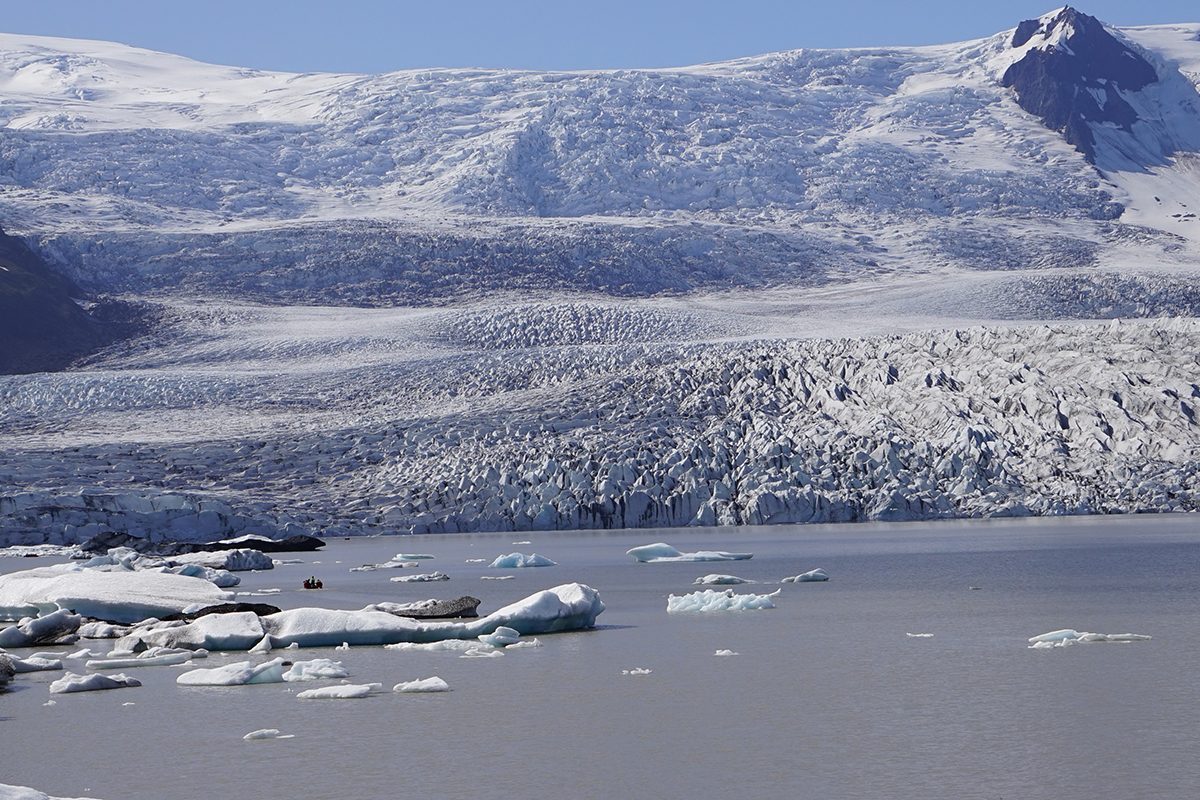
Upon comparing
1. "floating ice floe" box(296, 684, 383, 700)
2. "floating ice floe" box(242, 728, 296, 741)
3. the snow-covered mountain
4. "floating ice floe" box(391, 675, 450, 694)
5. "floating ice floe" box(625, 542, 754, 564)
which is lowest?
"floating ice floe" box(625, 542, 754, 564)

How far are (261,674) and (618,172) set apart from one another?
80135mm

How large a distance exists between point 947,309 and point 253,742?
56.5 metres

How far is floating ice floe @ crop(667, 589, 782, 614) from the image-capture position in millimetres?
16500

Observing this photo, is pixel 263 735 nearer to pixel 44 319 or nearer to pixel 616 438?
pixel 616 438

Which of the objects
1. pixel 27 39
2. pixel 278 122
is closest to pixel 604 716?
pixel 278 122

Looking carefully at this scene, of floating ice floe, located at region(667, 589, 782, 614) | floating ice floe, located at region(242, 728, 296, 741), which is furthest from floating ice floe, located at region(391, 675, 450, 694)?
floating ice floe, located at region(667, 589, 782, 614)

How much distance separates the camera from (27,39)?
130125 millimetres

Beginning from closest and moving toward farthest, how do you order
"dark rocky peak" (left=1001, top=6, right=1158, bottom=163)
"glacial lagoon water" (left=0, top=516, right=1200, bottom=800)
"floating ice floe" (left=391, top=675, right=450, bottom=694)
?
"glacial lagoon water" (left=0, top=516, right=1200, bottom=800)
"floating ice floe" (left=391, top=675, right=450, bottom=694)
"dark rocky peak" (left=1001, top=6, right=1158, bottom=163)

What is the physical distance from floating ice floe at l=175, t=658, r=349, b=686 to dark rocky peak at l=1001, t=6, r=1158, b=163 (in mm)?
96729

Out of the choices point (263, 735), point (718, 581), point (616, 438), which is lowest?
point (718, 581)

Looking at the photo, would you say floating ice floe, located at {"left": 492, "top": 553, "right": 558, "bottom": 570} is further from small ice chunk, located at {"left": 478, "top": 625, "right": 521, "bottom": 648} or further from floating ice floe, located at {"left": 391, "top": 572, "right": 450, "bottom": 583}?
small ice chunk, located at {"left": 478, "top": 625, "right": 521, "bottom": 648}

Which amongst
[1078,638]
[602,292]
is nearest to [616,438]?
[1078,638]

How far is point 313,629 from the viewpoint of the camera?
44.7 ft

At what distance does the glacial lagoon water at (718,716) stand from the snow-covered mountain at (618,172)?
5183cm
